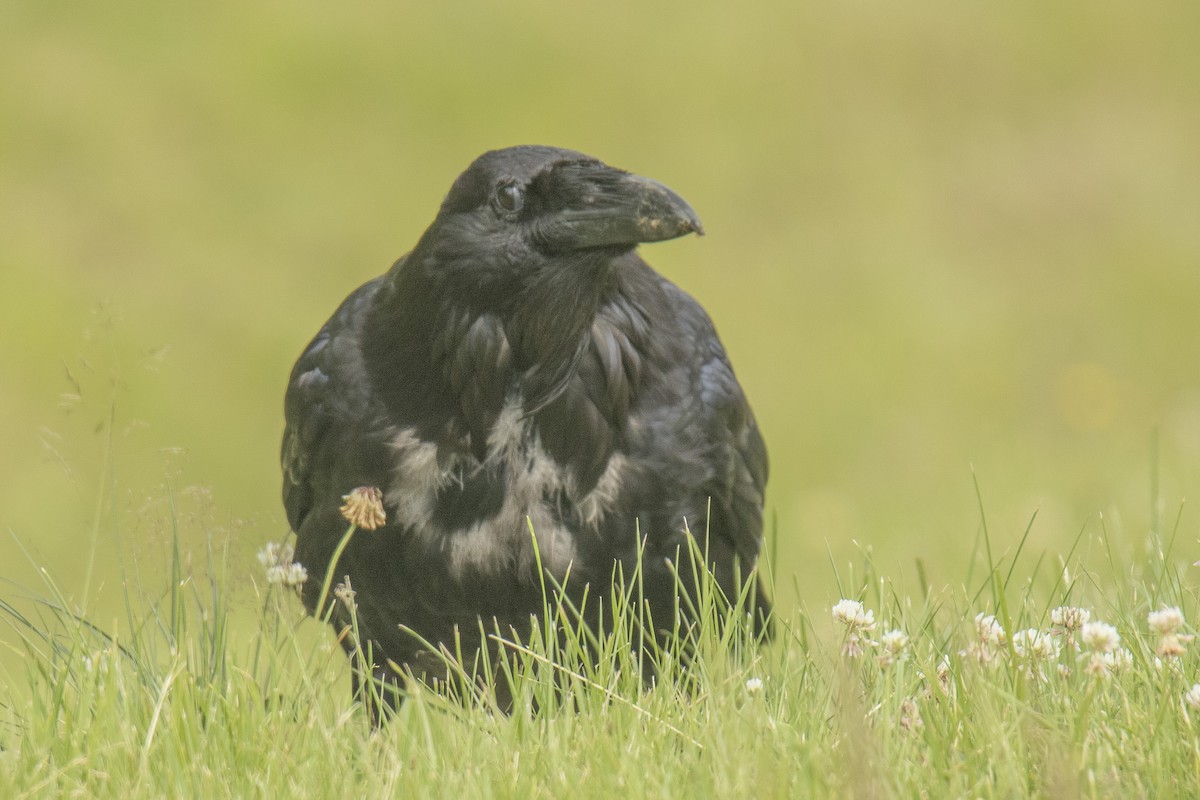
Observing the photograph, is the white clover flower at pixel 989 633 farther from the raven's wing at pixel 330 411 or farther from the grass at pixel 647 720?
the raven's wing at pixel 330 411

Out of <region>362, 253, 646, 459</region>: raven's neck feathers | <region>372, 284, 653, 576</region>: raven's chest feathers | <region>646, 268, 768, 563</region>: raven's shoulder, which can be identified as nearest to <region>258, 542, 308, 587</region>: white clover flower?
<region>372, 284, 653, 576</region>: raven's chest feathers

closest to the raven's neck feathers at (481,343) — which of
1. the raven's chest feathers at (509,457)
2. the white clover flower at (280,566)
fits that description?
the raven's chest feathers at (509,457)

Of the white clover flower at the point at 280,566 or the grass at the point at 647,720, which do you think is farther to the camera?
the white clover flower at the point at 280,566

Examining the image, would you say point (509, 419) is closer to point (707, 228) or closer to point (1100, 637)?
point (1100, 637)

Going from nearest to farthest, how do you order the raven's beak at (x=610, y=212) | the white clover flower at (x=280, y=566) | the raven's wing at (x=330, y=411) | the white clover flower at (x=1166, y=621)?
the white clover flower at (x=1166, y=621) < the white clover flower at (x=280, y=566) < the raven's beak at (x=610, y=212) < the raven's wing at (x=330, y=411)

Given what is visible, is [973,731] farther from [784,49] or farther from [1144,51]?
[1144,51]

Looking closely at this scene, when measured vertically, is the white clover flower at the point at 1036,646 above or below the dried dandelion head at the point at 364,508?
below

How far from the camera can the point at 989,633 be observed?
2.55 m

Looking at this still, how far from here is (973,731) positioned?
2254 millimetres

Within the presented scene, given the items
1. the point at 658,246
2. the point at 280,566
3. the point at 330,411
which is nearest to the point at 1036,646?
the point at 280,566

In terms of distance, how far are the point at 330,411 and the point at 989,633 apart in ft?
5.69

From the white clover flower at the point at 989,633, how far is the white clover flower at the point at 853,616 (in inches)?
6.9

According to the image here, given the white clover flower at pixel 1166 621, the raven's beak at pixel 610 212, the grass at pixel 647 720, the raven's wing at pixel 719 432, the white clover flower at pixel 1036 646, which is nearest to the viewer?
the grass at pixel 647 720

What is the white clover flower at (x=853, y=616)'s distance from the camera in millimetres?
2634
